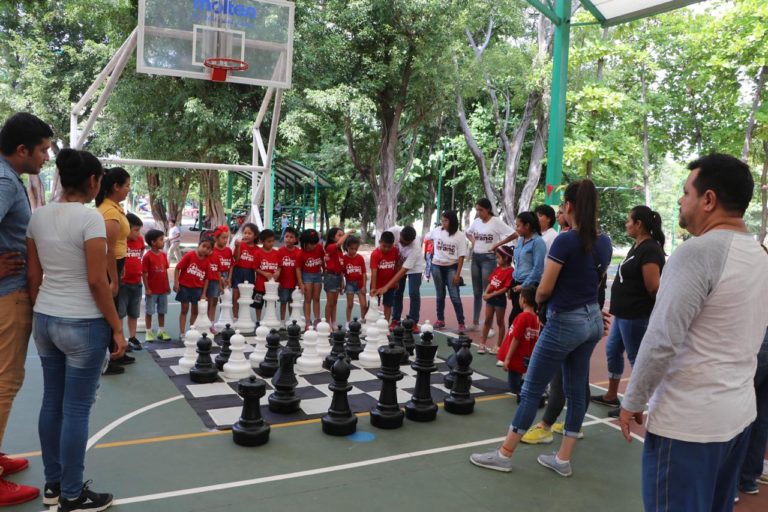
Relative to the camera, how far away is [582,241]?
10.2 ft

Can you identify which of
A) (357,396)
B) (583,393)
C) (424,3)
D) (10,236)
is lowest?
(357,396)

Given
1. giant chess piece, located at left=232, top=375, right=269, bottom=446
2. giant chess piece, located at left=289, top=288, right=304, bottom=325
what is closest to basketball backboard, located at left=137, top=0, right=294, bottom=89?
giant chess piece, located at left=289, top=288, right=304, bottom=325

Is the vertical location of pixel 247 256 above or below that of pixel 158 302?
above

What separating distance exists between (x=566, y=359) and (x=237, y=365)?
Answer: 2.78 m

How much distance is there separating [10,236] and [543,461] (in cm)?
303

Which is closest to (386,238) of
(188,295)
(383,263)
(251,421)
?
(383,263)

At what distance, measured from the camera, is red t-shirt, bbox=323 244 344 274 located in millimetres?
6867

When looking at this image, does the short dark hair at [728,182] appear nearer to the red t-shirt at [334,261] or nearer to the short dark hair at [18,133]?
the short dark hair at [18,133]

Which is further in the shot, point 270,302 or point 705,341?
point 270,302

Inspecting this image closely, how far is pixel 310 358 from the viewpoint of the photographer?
5270mm

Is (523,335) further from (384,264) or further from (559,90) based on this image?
(559,90)

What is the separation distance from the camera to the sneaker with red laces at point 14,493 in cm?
277

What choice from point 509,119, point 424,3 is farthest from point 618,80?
point 424,3

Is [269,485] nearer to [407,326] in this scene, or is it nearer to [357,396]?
[357,396]
